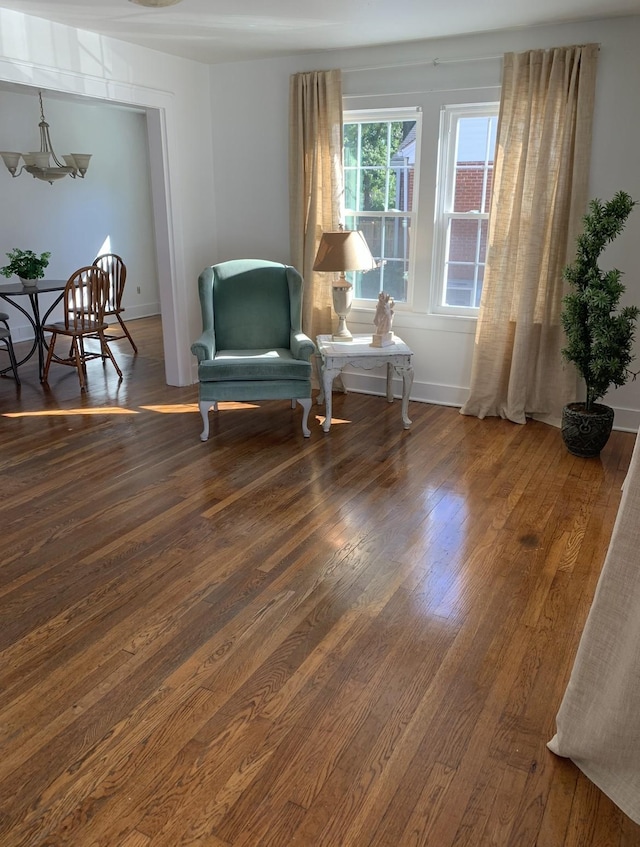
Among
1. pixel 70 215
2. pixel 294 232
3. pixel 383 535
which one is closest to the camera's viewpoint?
pixel 383 535

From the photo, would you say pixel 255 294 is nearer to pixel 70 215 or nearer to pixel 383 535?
pixel 383 535

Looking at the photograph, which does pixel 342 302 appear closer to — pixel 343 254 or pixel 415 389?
pixel 343 254

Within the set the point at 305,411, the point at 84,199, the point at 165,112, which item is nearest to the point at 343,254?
the point at 305,411

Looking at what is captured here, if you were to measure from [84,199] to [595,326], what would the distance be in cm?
631

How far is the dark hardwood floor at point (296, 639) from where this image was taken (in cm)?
165

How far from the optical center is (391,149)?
479 cm

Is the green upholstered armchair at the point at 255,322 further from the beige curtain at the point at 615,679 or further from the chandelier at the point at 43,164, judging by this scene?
the beige curtain at the point at 615,679

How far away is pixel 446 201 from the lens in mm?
4660

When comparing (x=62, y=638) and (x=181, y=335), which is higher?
(x=181, y=335)

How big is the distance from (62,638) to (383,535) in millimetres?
1417

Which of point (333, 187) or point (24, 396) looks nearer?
point (333, 187)

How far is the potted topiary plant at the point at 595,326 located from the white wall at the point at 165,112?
9.70ft

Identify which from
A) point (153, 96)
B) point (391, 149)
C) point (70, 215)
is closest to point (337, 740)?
point (391, 149)

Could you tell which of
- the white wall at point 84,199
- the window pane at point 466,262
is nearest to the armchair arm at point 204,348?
the window pane at point 466,262
